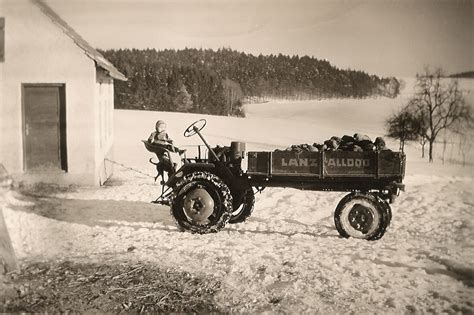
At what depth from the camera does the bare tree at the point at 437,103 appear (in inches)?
199

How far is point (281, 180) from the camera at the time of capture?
553 centimetres

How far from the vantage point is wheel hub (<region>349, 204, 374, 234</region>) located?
209 inches

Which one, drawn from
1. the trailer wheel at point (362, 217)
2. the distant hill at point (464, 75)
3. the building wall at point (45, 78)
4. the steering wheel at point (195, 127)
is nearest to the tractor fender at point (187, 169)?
the steering wheel at point (195, 127)

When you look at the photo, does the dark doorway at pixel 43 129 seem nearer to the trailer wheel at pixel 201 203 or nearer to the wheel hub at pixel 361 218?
the trailer wheel at pixel 201 203

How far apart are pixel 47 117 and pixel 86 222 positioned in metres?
1.47

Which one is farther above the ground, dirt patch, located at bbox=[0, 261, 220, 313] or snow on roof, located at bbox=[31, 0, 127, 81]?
snow on roof, located at bbox=[31, 0, 127, 81]

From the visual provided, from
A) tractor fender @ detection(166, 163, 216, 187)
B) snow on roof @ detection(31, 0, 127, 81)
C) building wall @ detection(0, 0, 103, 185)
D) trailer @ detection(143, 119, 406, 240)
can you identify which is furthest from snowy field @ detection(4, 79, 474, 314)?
snow on roof @ detection(31, 0, 127, 81)

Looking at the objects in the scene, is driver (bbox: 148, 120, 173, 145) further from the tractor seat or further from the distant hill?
the distant hill

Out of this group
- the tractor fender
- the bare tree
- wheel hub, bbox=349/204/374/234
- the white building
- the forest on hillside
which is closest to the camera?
the bare tree

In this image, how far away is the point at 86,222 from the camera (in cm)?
578

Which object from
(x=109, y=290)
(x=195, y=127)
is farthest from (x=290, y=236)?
(x=109, y=290)

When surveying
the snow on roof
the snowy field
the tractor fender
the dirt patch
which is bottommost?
the dirt patch

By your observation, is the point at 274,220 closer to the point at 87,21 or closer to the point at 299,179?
the point at 299,179

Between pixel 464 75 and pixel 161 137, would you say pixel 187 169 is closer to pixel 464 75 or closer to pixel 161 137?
A: pixel 161 137
